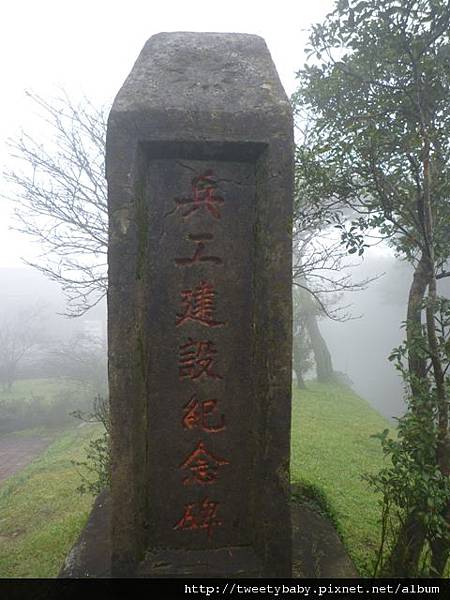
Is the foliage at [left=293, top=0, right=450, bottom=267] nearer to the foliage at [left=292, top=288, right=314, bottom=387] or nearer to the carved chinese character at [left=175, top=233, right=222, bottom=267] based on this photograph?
the carved chinese character at [left=175, top=233, right=222, bottom=267]

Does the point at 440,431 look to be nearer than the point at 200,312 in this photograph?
No

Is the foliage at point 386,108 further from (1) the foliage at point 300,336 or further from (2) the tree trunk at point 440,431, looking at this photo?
(1) the foliage at point 300,336

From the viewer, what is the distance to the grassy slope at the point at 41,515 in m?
4.89

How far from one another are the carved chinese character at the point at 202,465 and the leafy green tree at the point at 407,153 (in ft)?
4.74

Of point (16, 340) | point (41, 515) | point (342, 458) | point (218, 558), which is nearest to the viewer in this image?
point (218, 558)

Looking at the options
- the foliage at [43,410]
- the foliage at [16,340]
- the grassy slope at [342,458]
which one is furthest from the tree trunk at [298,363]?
the foliage at [16,340]

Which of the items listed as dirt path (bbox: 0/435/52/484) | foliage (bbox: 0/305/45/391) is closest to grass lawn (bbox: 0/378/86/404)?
foliage (bbox: 0/305/45/391)

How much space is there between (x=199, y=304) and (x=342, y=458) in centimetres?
645

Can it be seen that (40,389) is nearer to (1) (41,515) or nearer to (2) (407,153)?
(1) (41,515)

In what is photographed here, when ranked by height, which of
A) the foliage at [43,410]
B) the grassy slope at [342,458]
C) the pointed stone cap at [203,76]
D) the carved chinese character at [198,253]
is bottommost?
the foliage at [43,410]

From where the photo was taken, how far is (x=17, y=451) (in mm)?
11961

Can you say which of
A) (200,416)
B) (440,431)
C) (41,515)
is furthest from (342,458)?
(200,416)

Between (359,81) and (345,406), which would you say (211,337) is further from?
(345,406)

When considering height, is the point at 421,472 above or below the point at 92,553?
above
